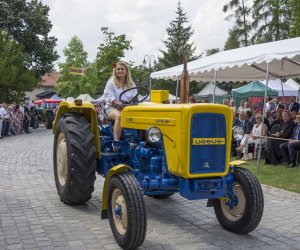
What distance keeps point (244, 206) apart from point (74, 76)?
52.6 meters

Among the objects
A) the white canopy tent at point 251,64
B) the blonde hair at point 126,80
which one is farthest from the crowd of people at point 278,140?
the blonde hair at point 126,80

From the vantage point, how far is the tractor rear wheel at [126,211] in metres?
4.13

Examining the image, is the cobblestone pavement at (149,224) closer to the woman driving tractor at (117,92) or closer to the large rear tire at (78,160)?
the large rear tire at (78,160)

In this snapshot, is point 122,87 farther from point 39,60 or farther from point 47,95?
point 47,95

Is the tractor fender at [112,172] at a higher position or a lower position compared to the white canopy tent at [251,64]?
lower

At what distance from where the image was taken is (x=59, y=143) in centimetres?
644

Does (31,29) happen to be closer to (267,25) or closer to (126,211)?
(267,25)

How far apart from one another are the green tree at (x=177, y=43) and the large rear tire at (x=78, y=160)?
49.9 m

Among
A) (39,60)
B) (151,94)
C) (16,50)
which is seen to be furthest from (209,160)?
(39,60)

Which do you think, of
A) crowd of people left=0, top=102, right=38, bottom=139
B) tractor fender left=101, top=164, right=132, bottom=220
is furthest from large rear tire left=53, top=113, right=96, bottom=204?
crowd of people left=0, top=102, right=38, bottom=139

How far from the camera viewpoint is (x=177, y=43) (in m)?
57.4

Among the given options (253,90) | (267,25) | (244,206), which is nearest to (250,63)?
(244,206)

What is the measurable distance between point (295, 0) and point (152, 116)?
14.5 m

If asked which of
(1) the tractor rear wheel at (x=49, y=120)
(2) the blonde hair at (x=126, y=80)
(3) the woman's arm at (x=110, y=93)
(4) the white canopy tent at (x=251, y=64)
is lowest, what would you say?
(1) the tractor rear wheel at (x=49, y=120)
